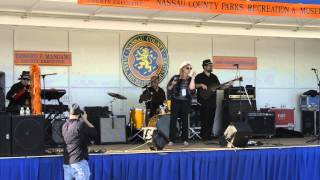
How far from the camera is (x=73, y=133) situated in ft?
22.0

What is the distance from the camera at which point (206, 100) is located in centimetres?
1036

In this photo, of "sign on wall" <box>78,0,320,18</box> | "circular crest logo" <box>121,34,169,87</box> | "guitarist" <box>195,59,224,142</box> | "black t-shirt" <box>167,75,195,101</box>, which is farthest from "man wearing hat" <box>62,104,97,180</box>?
"circular crest logo" <box>121,34,169,87</box>

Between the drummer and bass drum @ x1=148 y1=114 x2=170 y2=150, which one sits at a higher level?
the drummer

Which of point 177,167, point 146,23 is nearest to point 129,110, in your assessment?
point 146,23

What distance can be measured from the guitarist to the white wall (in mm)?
1493

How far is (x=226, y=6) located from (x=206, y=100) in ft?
8.32

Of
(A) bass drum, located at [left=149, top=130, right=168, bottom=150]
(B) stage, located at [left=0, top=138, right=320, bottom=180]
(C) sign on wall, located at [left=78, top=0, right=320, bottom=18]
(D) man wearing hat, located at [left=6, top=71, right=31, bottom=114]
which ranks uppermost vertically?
(C) sign on wall, located at [left=78, top=0, right=320, bottom=18]

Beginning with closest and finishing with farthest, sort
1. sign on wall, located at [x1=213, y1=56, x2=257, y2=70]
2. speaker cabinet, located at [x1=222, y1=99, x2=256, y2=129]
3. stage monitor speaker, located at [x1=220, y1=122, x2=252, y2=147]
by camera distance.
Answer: stage monitor speaker, located at [x1=220, y1=122, x2=252, y2=147], speaker cabinet, located at [x1=222, y1=99, x2=256, y2=129], sign on wall, located at [x1=213, y1=56, x2=257, y2=70]

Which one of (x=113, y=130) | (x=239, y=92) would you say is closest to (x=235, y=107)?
(x=239, y=92)

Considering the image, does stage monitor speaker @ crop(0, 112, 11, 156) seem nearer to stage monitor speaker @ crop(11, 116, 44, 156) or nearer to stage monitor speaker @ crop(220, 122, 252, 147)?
stage monitor speaker @ crop(11, 116, 44, 156)

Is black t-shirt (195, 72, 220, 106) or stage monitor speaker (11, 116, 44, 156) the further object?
black t-shirt (195, 72, 220, 106)

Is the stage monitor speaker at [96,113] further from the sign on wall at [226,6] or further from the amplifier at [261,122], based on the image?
the amplifier at [261,122]

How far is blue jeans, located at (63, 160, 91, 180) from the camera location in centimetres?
674

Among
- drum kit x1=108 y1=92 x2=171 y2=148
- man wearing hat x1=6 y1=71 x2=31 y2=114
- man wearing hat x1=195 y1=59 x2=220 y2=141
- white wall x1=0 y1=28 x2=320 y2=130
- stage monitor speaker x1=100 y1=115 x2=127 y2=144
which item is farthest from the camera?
white wall x1=0 y1=28 x2=320 y2=130
